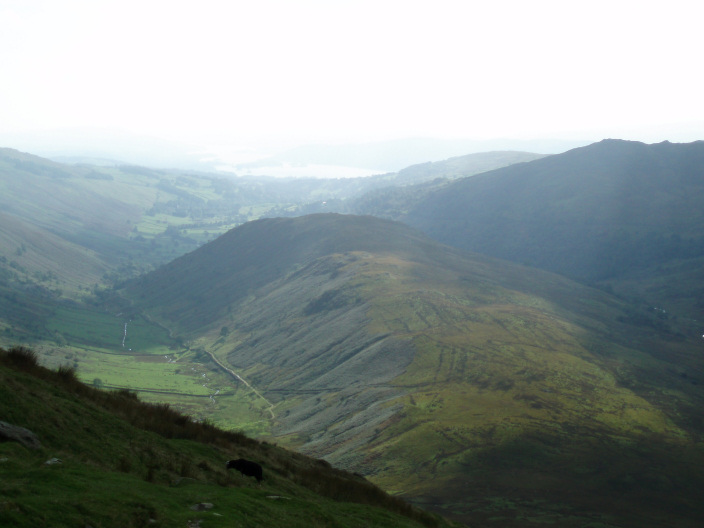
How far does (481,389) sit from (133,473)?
8694 cm

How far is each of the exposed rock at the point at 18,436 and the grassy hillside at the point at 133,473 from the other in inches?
12.0

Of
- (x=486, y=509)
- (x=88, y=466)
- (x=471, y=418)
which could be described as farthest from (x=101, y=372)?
(x=88, y=466)

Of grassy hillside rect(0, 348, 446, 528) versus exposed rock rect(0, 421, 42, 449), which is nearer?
grassy hillside rect(0, 348, 446, 528)

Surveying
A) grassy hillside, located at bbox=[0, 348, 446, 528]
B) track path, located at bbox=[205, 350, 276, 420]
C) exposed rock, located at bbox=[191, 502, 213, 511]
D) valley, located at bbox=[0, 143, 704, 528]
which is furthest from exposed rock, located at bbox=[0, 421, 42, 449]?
track path, located at bbox=[205, 350, 276, 420]

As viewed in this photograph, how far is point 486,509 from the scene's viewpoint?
60.0m

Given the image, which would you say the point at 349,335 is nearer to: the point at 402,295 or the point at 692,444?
the point at 402,295

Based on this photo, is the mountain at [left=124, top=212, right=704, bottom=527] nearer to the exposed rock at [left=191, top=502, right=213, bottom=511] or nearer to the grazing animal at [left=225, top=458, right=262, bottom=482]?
the grazing animal at [left=225, top=458, right=262, bottom=482]

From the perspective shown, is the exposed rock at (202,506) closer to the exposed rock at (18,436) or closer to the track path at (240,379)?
the exposed rock at (18,436)

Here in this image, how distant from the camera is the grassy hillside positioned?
15836 mm

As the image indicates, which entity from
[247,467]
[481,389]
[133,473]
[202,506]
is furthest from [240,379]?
[202,506]

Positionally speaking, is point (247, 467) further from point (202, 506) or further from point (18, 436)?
point (18, 436)

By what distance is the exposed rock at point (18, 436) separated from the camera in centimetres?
1892

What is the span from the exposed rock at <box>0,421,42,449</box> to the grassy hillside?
12.0 inches

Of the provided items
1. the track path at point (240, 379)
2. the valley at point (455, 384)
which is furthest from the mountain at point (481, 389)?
the track path at point (240, 379)
